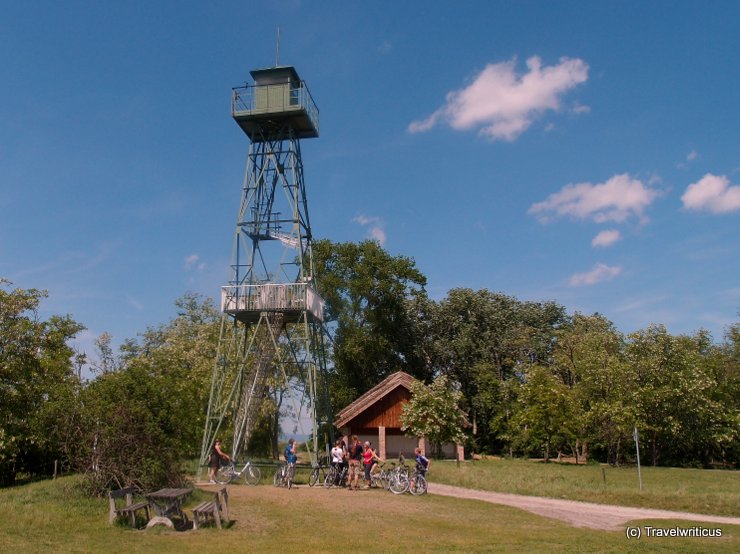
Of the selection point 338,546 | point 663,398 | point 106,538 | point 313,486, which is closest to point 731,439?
point 663,398

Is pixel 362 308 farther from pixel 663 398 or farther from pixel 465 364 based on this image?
pixel 663 398

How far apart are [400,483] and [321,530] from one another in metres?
7.28

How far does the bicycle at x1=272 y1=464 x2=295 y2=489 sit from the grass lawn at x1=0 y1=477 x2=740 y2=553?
325cm

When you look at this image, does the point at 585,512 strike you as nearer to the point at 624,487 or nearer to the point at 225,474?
the point at 624,487

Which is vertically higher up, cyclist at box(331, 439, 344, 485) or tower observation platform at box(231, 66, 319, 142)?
tower observation platform at box(231, 66, 319, 142)

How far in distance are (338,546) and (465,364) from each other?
40413 millimetres

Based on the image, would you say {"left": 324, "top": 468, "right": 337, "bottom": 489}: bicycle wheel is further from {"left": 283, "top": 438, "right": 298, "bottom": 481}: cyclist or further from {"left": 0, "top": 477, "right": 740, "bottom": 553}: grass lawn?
{"left": 0, "top": 477, "right": 740, "bottom": 553}: grass lawn

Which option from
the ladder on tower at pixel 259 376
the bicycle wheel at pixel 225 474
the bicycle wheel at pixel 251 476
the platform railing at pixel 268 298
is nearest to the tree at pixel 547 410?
the platform railing at pixel 268 298

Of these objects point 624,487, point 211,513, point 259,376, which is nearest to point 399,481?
point 211,513

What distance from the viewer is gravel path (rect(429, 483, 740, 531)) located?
15.2 metres

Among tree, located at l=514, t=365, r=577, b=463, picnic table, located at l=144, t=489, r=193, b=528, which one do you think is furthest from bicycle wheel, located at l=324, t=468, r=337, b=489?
tree, located at l=514, t=365, r=577, b=463

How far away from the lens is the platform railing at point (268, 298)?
2597 cm

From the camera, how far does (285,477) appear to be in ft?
71.8

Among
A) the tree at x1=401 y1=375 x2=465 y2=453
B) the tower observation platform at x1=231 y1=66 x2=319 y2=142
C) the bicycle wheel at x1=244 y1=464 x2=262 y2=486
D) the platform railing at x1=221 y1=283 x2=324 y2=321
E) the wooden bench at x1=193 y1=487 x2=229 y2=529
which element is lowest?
the bicycle wheel at x1=244 y1=464 x2=262 y2=486
